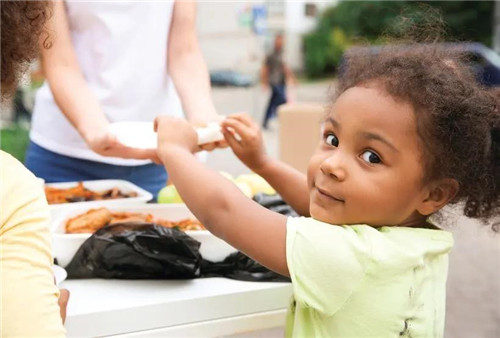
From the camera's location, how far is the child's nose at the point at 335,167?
1.18m

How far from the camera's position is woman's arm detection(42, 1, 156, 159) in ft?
5.69

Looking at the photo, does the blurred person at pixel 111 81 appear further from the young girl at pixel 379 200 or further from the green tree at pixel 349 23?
the green tree at pixel 349 23

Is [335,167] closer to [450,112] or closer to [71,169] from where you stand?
[450,112]

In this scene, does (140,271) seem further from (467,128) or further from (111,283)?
(467,128)

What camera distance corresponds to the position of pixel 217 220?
4.08ft

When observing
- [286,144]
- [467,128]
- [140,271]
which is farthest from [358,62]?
[286,144]

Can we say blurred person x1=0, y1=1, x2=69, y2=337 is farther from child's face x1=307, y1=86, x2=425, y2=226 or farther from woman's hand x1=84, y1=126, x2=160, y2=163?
woman's hand x1=84, y1=126, x2=160, y2=163

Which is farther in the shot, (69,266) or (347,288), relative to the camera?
(69,266)

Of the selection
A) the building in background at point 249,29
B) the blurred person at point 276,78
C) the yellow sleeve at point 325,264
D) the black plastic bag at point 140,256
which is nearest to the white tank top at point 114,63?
the black plastic bag at point 140,256

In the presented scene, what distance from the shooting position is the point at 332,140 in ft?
4.11

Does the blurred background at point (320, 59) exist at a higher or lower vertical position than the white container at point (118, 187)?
lower

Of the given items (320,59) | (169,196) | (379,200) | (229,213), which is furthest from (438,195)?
(320,59)

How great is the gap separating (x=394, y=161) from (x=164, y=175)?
1.09 m

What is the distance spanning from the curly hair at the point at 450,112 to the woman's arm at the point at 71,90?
713 mm
